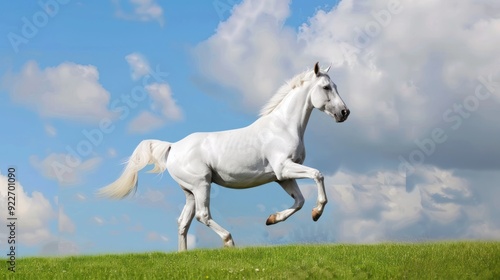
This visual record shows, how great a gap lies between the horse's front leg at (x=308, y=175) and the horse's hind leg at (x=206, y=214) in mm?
1351

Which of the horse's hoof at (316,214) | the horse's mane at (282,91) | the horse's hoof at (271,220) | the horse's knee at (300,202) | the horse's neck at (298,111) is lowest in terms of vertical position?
the horse's hoof at (316,214)

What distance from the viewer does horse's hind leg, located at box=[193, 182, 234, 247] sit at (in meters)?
12.3

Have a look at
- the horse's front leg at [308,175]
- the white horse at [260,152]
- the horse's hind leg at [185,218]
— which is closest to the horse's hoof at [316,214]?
the horse's front leg at [308,175]

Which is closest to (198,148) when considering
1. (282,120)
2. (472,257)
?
(282,120)

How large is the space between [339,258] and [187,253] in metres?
2.72

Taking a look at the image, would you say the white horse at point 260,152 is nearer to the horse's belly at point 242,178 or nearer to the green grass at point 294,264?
the horse's belly at point 242,178

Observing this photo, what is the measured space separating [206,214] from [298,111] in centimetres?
242

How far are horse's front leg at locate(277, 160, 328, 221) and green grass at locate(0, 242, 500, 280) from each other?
2.23ft

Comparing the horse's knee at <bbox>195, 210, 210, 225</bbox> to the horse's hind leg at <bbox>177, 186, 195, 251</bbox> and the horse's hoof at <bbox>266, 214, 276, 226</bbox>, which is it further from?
the horse's hoof at <bbox>266, 214, 276, 226</bbox>

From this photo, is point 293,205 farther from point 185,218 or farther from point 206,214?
point 185,218

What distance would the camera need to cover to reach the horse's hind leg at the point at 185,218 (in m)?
12.8

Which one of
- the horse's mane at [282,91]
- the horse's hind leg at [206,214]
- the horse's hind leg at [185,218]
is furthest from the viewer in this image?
the horse's hind leg at [185,218]

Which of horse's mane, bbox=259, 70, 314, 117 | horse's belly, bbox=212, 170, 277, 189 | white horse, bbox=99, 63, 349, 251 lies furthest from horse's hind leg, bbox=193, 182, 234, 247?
horse's mane, bbox=259, 70, 314, 117

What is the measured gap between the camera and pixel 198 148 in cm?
1273
